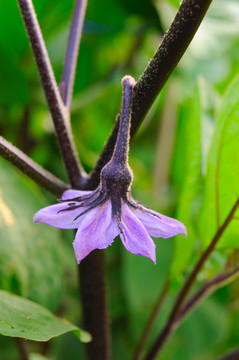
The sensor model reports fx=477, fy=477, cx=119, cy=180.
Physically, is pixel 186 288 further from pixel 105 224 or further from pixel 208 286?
pixel 105 224

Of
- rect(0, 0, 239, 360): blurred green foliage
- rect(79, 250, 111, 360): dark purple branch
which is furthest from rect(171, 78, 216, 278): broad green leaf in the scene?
rect(79, 250, 111, 360): dark purple branch

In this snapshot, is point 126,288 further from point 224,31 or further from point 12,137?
point 224,31

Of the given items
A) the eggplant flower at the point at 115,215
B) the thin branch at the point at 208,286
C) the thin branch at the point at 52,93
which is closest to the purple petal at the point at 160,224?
the eggplant flower at the point at 115,215

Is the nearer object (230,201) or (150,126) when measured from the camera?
(230,201)

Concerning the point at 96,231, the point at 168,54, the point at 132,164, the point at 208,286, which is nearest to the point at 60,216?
the point at 96,231

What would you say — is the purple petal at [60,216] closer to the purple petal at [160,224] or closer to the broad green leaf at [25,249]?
the purple petal at [160,224]

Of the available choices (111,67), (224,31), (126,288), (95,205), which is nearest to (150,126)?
(111,67)

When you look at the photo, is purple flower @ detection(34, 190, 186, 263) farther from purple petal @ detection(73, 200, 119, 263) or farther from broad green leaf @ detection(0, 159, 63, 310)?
broad green leaf @ detection(0, 159, 63, 310)
